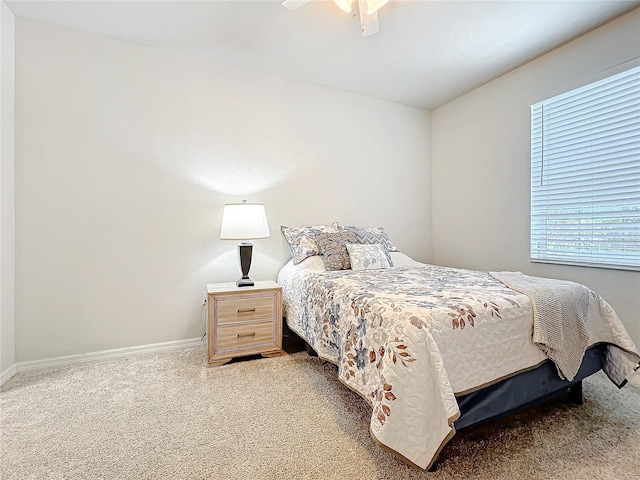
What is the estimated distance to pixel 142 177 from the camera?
2607 mm

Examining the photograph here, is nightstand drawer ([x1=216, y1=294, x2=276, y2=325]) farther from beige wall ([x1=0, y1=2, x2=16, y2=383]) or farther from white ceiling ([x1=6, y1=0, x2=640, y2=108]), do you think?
white ceiling ([x1=6, y1=0, x2=640, y2=108])

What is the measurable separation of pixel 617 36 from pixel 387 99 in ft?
6.60

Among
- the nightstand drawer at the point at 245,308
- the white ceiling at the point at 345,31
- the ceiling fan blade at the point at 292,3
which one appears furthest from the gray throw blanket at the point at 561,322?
the ceiling fan blade at the point at 292,3

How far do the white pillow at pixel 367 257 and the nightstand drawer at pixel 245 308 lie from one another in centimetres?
76

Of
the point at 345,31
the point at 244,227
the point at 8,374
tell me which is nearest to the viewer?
the point at 8,374

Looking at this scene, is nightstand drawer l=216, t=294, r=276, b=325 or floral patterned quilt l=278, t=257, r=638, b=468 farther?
nightstand drawer l=216, t=294, r=276, b=325

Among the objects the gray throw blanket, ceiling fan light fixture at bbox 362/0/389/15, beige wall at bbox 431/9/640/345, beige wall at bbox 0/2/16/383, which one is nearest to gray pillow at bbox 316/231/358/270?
the gray throw blanket

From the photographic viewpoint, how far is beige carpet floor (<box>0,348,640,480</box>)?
128cm

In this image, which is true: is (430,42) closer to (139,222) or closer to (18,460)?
(139,222)

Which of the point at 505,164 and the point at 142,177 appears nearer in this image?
the point at 142,177

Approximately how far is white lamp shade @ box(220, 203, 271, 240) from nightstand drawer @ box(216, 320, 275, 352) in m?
0.72

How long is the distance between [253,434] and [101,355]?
1.69 m

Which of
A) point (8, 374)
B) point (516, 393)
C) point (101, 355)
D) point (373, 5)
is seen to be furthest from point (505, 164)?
point (8, 374)

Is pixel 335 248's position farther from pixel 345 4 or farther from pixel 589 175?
pixel 589 175
